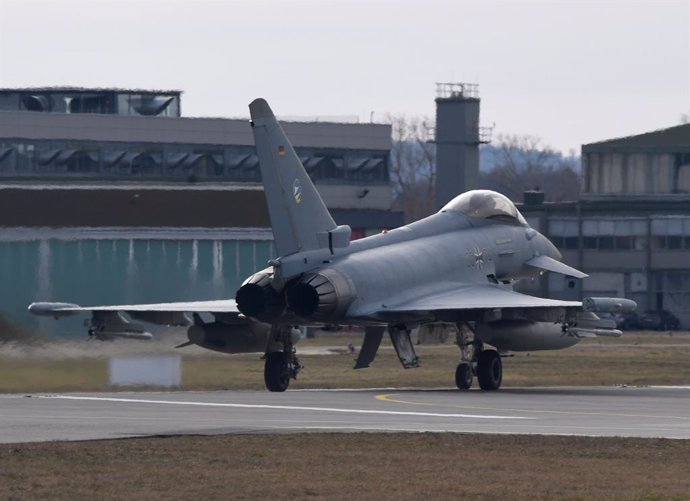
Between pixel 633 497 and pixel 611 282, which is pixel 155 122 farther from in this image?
pixel 633 497

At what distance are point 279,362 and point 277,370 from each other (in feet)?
0.63

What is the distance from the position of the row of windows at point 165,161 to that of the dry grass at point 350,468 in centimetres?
5816

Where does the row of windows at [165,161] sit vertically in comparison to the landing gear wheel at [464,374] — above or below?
above

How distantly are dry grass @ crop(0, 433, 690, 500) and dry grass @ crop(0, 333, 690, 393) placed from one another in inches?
519

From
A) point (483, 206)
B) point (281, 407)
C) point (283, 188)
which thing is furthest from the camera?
point (483, 206)

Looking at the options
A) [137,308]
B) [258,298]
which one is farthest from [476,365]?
[137,308]

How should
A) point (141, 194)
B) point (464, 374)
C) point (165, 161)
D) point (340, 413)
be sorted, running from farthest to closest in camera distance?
point (165, 161), point (141, 194), point (464, 374), point (340, 413)

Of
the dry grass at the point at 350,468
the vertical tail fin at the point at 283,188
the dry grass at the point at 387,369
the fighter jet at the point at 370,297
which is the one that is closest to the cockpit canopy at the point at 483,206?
the fighter jet at the point at 370,297

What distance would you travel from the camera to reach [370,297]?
3572cm

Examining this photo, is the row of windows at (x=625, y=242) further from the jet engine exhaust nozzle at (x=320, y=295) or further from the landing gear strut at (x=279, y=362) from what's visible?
the jet engine exhaust nozzle at (x=320, y=295)

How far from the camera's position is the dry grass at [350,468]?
18312 millimetres

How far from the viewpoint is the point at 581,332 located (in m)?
36.2

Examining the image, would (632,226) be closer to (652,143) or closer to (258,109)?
(652,143)

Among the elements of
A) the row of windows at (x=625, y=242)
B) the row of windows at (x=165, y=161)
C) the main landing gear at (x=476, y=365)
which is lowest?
the main landing gear at (x=476, y=365)
